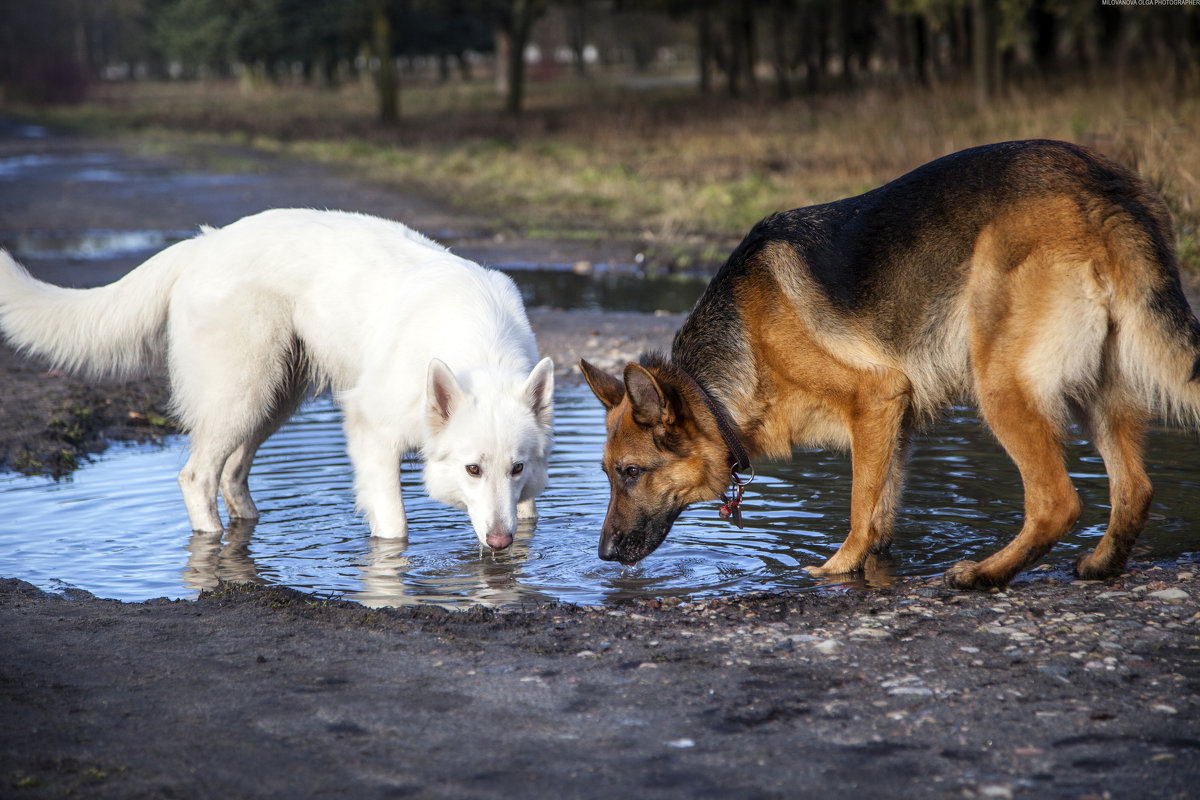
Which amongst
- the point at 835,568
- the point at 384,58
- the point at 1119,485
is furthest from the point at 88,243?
the point at 384,58

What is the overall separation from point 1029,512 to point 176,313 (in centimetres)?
478

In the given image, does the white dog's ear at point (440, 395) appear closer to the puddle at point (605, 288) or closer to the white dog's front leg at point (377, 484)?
the white dog's front leg at point (377, 484)

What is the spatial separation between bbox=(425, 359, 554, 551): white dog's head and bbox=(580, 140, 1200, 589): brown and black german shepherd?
37cm

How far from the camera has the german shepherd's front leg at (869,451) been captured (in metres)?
5.38

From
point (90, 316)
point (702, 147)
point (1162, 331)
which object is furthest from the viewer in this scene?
point (702, 147)

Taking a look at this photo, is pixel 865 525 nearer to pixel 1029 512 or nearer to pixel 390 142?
pixel 1029 512

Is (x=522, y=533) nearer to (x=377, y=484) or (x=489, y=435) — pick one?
(x=377, y=484)

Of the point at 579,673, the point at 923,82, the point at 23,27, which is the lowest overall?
the point at 579,673

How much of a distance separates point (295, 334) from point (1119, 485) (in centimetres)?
456

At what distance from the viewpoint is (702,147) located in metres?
26.6

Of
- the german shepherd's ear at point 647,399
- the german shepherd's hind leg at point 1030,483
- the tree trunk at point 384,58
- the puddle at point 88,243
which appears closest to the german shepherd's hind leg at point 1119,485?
the german shepherd's hind leg at point 1030,483

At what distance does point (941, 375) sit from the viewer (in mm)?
5391

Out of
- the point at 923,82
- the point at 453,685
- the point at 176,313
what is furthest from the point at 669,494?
the point at 923,82

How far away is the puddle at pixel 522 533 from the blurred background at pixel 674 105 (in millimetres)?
6559
